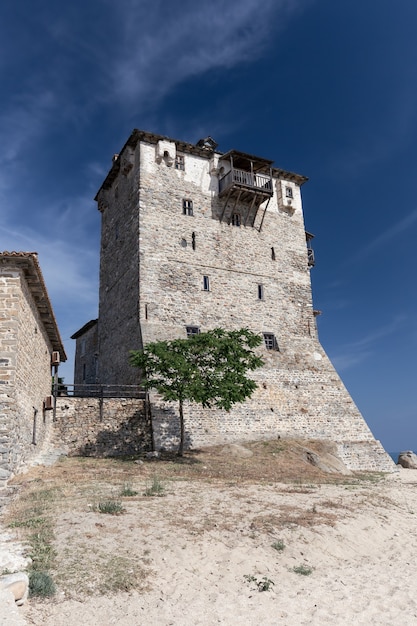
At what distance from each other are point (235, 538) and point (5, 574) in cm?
420

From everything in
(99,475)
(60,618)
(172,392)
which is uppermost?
(172,392)

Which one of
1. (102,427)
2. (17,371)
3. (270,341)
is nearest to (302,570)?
(17,371)

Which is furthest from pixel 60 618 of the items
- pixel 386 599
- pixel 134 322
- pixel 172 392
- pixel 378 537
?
pixel 134 322

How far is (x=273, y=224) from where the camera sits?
100ft

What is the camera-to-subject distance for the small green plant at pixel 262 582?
7122 mm

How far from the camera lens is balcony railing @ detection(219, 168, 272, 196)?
2786 cm

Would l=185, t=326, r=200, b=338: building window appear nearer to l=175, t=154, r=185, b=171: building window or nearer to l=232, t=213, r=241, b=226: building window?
l=232, t=213, r=241, b=226: building window

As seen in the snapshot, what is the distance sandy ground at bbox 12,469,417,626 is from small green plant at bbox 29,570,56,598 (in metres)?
0.15

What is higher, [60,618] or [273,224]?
[273,224]

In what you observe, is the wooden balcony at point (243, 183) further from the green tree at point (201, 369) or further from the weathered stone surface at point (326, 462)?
the weathered stone surface at point (326, 462)

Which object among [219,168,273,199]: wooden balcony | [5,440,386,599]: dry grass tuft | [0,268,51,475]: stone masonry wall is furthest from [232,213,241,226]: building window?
[0,268,51,475]: stone masonry wall

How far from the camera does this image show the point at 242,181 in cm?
2842

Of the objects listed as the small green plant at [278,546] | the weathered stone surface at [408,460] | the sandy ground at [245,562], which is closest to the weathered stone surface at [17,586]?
the sandy ground at [245,562]

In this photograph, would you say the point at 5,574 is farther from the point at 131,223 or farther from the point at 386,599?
the point at 131,223
